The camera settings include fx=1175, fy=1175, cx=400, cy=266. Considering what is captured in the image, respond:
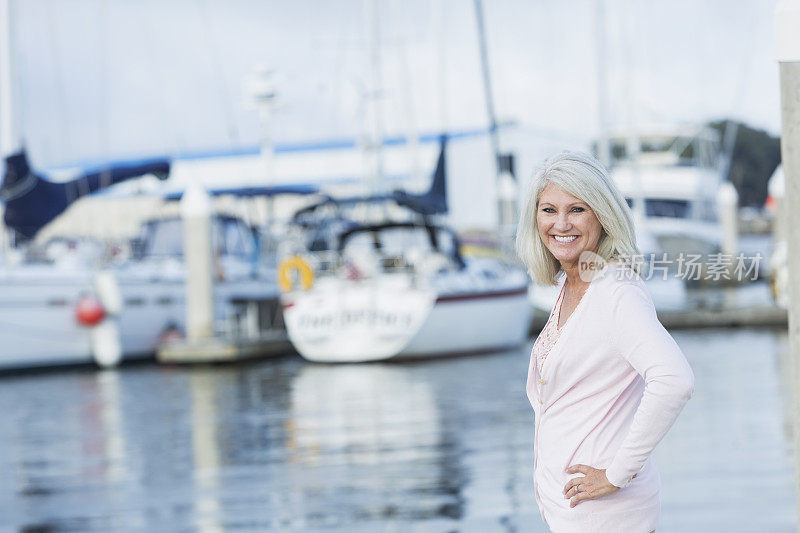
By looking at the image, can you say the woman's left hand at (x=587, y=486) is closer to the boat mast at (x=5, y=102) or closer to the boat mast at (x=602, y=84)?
the boat mast at (x=5, y=102)

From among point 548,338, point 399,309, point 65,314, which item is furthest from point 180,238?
point 548,338

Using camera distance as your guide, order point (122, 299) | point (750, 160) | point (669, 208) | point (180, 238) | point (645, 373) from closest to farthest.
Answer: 1. point (645, 373)
2. point (122, 299)
3. point (180, 238)
4. point (669, 208)
5. point (750, 160)

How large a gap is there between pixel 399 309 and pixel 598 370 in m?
16.7

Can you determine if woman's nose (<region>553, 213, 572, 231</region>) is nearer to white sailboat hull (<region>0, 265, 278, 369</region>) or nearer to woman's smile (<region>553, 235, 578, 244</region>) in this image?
woman's smile (<region>553, 235, 578, 244</region>)

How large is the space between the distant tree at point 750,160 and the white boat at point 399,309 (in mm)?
66320

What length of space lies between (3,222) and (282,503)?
1367cm

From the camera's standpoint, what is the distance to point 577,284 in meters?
2.72

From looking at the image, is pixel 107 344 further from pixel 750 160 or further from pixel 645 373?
pixel 750 160

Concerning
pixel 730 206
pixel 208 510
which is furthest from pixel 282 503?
pixel 730 206

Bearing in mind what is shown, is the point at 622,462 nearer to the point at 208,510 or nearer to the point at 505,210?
A: the point at 208,510

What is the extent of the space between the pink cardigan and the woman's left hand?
23mm

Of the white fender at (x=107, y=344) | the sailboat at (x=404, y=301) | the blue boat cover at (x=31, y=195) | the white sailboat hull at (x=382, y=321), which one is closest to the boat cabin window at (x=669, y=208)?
the sailboat at (x=404, y=301)

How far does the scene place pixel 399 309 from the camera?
19.2 m

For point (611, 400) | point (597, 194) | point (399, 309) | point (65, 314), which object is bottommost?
point (399, 309)
